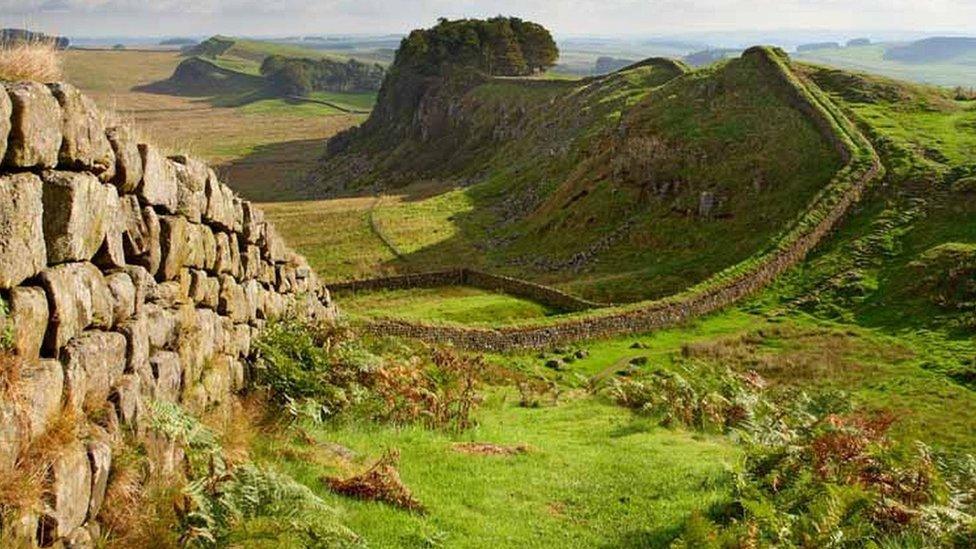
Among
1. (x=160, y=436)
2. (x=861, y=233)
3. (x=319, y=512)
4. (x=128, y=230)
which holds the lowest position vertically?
(x=861, y=233)

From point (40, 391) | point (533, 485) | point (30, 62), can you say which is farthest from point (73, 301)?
point (533, 485)

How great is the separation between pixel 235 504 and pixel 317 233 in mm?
62445

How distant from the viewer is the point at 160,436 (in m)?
9.87

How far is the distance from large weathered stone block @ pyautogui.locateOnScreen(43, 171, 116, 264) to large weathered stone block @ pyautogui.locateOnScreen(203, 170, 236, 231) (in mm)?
4048

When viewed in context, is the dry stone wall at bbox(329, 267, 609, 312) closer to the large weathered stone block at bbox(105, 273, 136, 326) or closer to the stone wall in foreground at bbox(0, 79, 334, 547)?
the stone wall in foreground at bbox(0, 79, 334, 547)

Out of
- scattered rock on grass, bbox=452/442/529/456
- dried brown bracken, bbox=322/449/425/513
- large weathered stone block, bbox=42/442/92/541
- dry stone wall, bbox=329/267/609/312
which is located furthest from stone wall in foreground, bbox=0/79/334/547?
dry stone wall, bbox=329/267/609/312

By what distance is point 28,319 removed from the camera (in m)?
8.31

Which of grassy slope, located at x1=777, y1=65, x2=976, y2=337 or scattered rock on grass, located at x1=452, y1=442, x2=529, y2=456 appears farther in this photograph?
grassy slope, located at x1=777, y1=65, x2=976, y2=337

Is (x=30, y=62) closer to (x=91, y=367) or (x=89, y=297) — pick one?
(x=89, y=297)

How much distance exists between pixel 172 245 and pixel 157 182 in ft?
2.95

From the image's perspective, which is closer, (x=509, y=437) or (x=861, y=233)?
(x=509, y=437)

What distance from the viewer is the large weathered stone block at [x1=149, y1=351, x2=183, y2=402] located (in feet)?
36.2

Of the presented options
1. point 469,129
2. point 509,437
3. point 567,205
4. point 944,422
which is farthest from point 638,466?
point 469,129

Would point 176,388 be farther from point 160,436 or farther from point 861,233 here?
point 861,233
